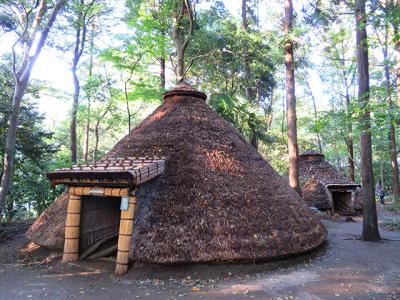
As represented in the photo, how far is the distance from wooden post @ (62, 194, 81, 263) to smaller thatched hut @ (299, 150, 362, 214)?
1355 cm

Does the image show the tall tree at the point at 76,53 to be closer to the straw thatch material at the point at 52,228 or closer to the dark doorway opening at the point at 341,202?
the straw thatch material at the point at 52,228

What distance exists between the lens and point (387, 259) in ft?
26.6

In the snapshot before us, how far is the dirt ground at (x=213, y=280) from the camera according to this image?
5758 millimetres

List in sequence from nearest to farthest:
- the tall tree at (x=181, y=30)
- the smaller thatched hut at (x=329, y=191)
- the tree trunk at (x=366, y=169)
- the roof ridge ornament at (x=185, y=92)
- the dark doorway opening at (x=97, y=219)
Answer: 1. the dark doorway opening at (x=97, y=219)
2. the tree trunk at (x=366, y=169)
3. the roof ridge ornament at (x=185, y=92)
4. the tall tree at (x=181, y=30)
5. the smaller thatched hut at (x=329, y=191)

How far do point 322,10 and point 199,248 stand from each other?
43.2 ft

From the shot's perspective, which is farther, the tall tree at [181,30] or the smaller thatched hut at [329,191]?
the smaller thatched hut at [329,191]

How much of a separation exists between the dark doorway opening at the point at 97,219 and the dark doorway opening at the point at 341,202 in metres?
14.0

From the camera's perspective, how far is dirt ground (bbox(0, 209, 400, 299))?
576 cm

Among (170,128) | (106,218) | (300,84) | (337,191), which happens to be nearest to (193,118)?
(170,128)

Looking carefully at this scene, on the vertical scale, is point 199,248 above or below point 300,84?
below

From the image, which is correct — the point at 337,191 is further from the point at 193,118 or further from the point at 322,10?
the point at 193,118

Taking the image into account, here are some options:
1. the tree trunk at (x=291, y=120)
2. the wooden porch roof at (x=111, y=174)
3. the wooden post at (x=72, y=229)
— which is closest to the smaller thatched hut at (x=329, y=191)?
the tree trunk at (x=291, y=120)

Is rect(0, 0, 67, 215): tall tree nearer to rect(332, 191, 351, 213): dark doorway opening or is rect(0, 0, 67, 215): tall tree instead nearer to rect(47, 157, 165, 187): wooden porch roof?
rect(47, 157, 165, 187): wooden porch roof

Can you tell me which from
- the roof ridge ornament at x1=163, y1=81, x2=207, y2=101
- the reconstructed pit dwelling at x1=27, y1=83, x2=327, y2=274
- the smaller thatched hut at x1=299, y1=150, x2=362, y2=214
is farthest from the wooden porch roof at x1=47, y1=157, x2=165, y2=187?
the smaller thatched hut at x1=299, y1=150, x2=362, y2=214
